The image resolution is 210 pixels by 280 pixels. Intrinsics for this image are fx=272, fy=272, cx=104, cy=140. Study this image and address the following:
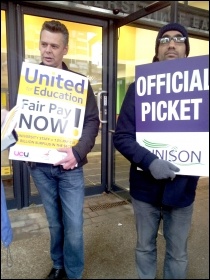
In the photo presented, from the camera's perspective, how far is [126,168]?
3.24m

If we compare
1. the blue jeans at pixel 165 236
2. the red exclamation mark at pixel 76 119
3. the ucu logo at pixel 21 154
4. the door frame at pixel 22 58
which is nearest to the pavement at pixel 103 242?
the blue jeans at pixel 165 236

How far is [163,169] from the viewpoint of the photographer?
1.16 meters

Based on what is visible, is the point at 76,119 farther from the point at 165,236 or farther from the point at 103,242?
the point at 103,242

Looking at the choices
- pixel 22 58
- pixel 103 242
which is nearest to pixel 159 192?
pixel 103 242

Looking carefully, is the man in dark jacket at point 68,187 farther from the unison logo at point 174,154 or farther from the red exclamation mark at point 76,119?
the unison logo at point 174,154

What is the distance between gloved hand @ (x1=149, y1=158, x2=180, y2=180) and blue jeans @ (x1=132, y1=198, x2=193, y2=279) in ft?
0.80

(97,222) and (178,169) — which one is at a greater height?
(178,169)

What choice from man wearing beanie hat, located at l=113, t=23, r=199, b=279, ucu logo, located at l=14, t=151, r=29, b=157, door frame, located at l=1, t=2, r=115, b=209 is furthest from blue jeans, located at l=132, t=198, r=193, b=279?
door frame, located at l=1, t=2, r=115, b=209

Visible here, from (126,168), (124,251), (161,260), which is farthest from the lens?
(126,168)

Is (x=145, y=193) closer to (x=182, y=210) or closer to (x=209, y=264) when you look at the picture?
(x=182, y=210)

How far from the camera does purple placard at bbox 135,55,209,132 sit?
1027 millimetres

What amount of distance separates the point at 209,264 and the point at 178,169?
1.23 feet

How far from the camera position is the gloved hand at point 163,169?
115cm

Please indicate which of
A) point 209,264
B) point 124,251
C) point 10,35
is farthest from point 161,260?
point 10,35
